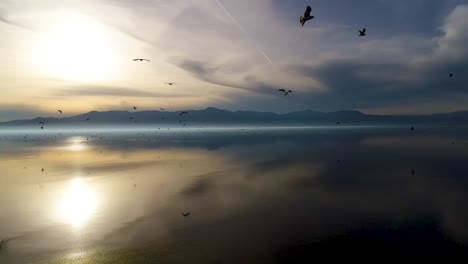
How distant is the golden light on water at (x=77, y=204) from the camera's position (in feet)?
96.9

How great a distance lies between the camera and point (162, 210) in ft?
104

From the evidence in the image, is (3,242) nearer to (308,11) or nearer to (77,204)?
(77,204)

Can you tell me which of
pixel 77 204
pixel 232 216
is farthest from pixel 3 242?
pixel 232 216

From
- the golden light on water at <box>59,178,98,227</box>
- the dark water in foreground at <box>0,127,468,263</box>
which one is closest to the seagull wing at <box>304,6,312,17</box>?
the dark water in foreground at <box>0,127,468,263</box>

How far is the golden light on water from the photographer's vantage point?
96.9ft

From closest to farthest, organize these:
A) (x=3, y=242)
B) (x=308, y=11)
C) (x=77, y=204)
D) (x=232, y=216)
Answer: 1. (x=3, y=242)
2. (x=308, y=11)
3. (x=232, y=216)
4. (x=77, y=204)

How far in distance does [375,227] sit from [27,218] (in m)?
32.1

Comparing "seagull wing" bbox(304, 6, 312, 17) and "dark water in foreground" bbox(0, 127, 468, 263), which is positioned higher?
"seagull wing" bbox(304, 6, 312, 17)

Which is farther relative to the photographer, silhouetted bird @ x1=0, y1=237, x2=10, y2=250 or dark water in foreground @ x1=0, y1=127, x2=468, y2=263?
silhouetted bird @ x1=0, y1=237, x2=10, y2=250

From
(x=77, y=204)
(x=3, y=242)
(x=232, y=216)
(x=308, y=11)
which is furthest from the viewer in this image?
(x=77, y=204)

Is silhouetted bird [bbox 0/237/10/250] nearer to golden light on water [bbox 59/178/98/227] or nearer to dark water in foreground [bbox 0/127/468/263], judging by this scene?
dark water in foreground [bbox 0/127/468/263]

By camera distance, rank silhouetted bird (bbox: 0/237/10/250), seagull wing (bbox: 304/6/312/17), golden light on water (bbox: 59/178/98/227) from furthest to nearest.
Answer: golden light on water (bbox: 59/178/98/227)
seagull wing (bbox: 304/6/312/17)
silhouetted bird (bbox: 0/237/10/250)

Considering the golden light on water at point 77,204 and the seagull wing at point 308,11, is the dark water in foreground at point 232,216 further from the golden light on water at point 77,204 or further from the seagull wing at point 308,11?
the seagull wing at point 308,11

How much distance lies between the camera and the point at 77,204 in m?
34.6
